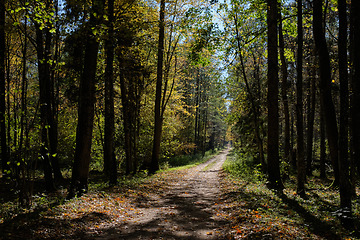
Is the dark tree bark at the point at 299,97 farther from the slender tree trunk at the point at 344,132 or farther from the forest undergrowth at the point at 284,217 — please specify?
the slender tree trunk at the point at 344,132

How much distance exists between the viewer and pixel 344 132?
553cm

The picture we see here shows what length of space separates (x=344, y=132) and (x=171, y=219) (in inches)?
195

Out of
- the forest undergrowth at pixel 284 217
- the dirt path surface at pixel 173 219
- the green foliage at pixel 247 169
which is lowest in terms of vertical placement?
the green foliage at pixel 247 169

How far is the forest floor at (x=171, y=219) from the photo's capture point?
5230 millimetres

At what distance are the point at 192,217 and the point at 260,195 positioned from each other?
9.95ft

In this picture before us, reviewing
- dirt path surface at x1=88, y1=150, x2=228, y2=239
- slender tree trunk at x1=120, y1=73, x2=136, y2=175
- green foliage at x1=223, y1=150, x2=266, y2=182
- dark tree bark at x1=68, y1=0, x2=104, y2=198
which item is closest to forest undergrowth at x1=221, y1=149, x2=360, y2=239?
dirt path surface at x1=88, y1=150, x2=228, y2=239

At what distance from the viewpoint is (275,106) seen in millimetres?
10367

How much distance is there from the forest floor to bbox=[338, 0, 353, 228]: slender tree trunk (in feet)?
1.89

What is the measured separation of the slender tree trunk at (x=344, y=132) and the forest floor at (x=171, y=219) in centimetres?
58

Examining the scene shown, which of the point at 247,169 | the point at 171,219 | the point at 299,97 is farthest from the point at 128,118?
the point at 299,97

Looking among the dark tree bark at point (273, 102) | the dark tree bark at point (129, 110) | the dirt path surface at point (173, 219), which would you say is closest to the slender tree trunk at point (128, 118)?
the dark tree bark at point (129, 110)

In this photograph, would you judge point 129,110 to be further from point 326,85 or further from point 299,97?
point 326,85

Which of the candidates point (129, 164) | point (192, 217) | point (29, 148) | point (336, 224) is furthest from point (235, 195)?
point (129, 164)

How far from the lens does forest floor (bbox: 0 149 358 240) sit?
5230 millimetres
